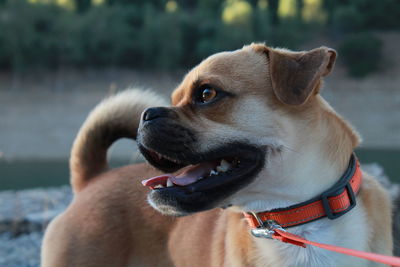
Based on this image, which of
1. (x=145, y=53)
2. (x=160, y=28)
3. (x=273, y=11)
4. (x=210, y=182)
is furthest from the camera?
(x=273, y=11)

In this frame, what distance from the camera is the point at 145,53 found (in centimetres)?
3953

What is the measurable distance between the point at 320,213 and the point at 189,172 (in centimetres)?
69

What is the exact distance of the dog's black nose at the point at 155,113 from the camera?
2.74m

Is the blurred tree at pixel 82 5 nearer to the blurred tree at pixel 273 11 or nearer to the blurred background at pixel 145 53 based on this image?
the blurred background at pixel 145 53

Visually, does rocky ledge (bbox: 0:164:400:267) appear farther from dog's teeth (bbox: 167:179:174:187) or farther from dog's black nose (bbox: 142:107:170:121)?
dog's black nose (bbox: 142:107:170:121)

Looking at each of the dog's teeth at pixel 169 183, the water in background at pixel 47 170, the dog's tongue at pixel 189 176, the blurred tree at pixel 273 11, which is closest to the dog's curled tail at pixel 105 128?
the dog's tongue at pixel 189 176

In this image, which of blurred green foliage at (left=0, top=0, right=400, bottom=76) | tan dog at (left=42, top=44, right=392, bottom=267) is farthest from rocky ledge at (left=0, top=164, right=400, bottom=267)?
blurred green foliage at (left=0, top=0, right=400, bottom=76)

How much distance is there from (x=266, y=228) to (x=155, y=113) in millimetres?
808

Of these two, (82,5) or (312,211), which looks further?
(82,5)

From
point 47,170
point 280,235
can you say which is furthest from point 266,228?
point 47,170

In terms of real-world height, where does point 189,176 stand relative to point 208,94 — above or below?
below

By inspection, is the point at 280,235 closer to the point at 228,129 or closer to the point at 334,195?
the point at 334,195

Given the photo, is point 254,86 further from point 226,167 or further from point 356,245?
point 356,245

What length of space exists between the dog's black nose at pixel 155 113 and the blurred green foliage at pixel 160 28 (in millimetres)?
33021
